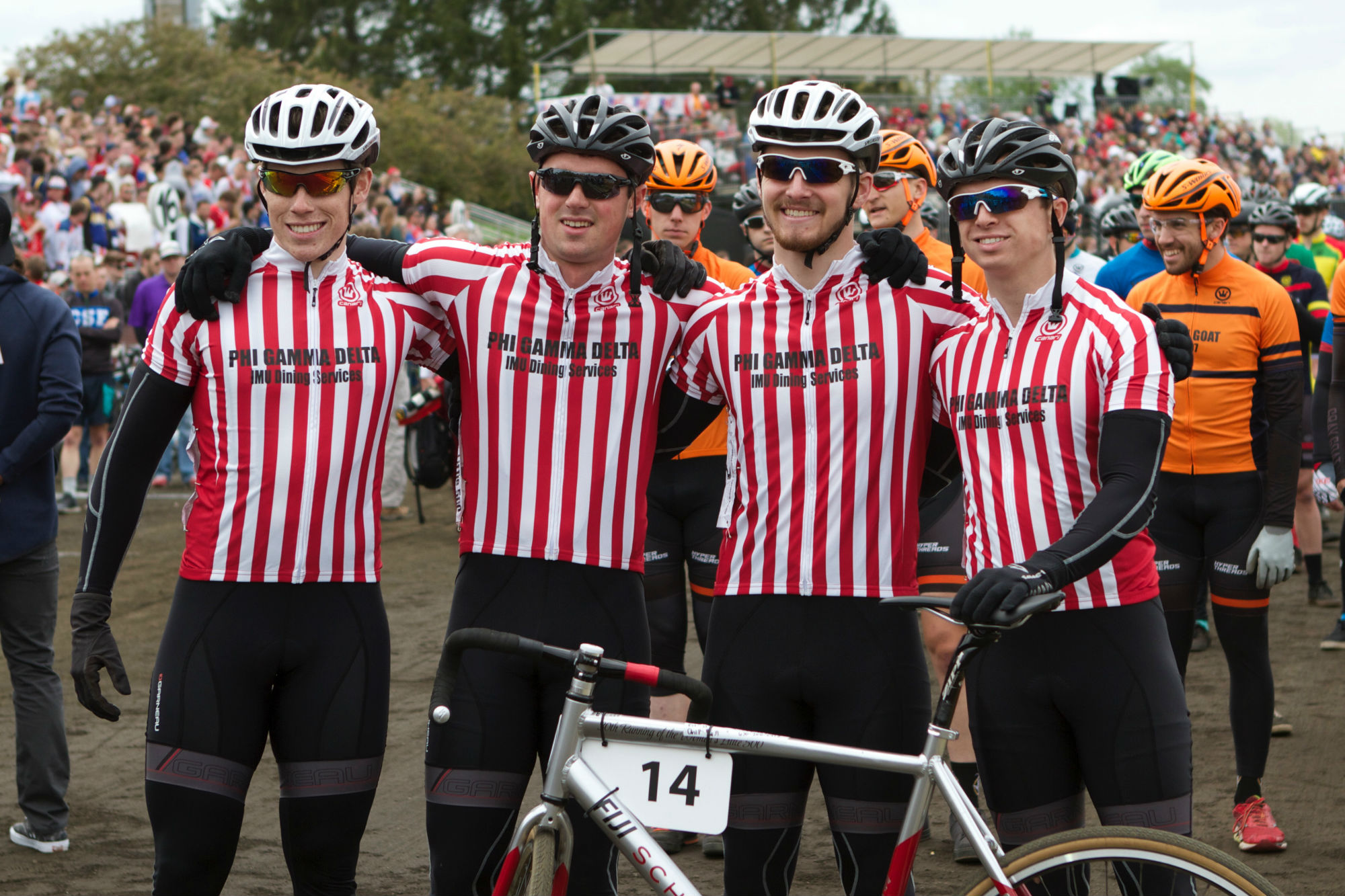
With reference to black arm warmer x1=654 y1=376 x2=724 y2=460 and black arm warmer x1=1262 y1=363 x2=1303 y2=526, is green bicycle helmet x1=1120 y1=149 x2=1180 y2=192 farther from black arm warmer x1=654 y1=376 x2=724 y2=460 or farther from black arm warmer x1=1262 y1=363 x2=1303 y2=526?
black arm warmer x1=654 y1=376 x2=724 y2=460

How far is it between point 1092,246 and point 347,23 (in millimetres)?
40789

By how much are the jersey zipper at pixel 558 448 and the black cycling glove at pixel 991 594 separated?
1131mm

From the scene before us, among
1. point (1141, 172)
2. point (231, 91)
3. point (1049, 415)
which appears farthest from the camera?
point (231, 91)

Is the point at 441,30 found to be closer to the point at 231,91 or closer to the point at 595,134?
the point at 231,91

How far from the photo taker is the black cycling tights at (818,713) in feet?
11.5

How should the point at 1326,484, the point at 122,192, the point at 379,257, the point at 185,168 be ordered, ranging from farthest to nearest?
the point at 185,168, the point at 122,192, the point at 1326,484, the point at 379,257

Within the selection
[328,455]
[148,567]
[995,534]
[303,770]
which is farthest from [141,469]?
[148,567]

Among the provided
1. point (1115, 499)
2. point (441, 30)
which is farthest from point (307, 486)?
point (441, 30)

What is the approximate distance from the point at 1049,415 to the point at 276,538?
197 cm

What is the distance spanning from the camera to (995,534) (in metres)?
3.52

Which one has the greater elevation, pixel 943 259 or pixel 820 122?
pixel 820 122

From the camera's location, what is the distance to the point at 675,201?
6238mm

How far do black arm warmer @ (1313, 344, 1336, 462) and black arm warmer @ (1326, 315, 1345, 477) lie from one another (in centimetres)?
7

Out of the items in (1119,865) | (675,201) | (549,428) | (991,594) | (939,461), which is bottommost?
(1119,865)
